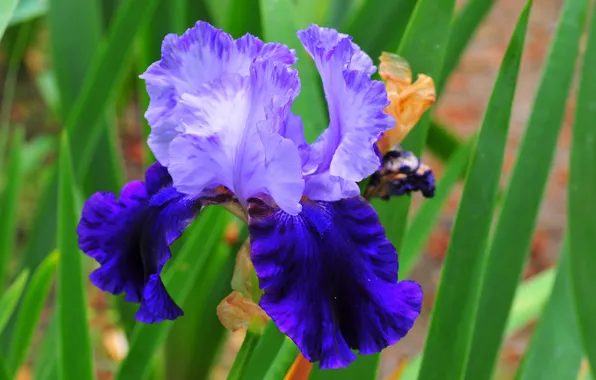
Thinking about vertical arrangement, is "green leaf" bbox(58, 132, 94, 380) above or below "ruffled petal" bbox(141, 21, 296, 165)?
below

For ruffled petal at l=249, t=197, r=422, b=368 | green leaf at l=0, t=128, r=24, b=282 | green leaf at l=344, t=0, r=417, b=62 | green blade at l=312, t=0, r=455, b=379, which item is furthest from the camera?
green leaf at l=0, t=128, r=24, b=282

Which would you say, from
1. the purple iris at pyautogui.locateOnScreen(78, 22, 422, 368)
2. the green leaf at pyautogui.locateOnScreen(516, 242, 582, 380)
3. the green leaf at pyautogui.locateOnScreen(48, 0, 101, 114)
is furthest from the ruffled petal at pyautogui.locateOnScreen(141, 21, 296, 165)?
the green leaf at pyautogui.locateOnScreen(48, 0, 101, 114)

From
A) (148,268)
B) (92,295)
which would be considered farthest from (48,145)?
(148,268)

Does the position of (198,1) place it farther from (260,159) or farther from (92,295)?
(92,295)

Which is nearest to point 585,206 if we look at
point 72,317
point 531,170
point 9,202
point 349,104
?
point 531,170

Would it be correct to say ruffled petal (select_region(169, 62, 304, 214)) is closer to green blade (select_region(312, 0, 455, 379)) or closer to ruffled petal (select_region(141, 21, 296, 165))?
ruffled petal (select_region(141, 21, 296, 165))

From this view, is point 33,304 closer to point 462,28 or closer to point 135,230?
point 135,230
